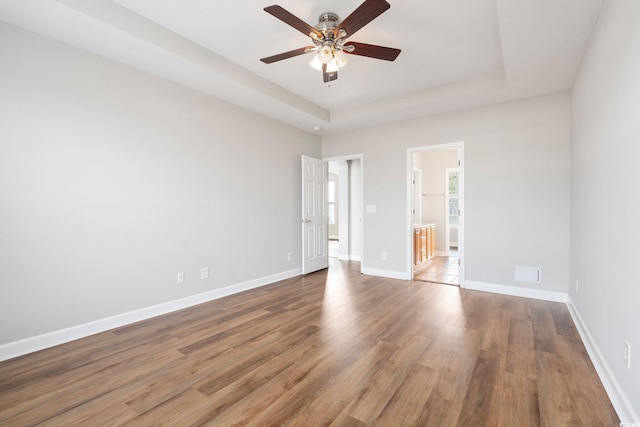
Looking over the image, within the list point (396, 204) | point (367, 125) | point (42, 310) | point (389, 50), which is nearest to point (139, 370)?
point (42, 310)

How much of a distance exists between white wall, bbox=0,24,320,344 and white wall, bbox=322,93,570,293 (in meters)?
2.52

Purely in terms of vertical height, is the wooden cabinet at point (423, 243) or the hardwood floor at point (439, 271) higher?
the wooden cabinet at point (423, 243)

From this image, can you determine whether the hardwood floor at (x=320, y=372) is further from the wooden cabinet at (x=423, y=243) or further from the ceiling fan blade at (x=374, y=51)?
the ceiling fan blade at (x=374, y=51)

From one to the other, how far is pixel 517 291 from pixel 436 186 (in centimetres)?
431

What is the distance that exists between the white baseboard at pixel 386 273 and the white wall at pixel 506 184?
0.04 meters

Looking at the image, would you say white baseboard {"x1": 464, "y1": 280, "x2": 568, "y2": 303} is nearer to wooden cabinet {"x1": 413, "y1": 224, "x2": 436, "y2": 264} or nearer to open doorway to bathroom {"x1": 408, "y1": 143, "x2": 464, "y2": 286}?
wooden cabinet {"x1": 413, "y1": 224, "x2": 436, "y2": 264}

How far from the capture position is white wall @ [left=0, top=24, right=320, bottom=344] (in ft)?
7.63

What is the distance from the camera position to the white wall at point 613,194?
1496mm

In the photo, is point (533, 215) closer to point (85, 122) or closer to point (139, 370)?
point (139, 370)

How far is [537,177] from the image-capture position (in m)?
3.70

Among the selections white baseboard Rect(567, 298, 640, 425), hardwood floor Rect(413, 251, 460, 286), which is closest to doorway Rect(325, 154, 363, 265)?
hardwood floor Rect(413, 251, 460, 286)

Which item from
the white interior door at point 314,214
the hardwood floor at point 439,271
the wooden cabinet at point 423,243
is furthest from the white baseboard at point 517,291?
the white interior door at point 314,214

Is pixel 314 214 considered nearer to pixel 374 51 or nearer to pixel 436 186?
pixel 374 51

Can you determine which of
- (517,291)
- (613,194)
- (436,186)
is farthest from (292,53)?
(436,186)
